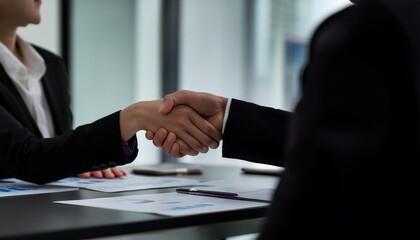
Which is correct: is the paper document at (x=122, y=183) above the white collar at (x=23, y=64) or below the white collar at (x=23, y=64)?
below

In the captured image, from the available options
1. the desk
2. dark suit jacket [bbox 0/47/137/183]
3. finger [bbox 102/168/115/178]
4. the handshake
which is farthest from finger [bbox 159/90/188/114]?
the desk

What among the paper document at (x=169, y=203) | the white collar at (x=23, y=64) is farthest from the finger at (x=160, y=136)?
the white collar at (x=23, y=64)

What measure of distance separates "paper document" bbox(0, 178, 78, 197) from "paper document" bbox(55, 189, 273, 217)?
20 cm

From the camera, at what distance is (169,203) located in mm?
1052

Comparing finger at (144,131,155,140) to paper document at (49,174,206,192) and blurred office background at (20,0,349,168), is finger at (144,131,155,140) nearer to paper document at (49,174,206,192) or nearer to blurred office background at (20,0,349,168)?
paper document at (49,174,206,192)

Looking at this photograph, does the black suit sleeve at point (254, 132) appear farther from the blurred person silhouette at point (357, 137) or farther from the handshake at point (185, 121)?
the blurred person silhouette at point (357, 137)

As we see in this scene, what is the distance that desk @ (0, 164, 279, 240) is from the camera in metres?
0.80

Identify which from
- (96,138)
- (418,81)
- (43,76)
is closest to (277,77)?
(43,76)

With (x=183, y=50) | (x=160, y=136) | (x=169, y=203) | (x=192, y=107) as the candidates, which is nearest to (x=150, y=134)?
(x=160, y=136)

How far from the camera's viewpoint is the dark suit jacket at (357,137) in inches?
20.7

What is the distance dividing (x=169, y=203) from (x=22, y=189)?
0.45 metres

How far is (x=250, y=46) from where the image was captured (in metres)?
4.70

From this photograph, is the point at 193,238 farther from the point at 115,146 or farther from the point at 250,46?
the point at 250,46

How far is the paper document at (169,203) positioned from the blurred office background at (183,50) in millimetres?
3109
